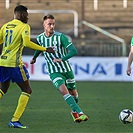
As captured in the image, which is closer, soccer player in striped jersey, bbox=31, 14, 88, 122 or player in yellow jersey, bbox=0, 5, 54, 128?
player in yellow jersey, bbox=0, 5, 54, 128

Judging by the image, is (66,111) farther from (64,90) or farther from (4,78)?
(4,78)

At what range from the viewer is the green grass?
8391 mm

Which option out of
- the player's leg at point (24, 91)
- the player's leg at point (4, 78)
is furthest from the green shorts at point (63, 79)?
the player's leg at point (4, 78)

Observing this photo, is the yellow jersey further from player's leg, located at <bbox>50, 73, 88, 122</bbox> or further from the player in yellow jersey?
player's leg, located at <bbox>50, 73, 88, 122</bbox>

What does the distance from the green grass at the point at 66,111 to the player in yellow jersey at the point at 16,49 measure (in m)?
0.62

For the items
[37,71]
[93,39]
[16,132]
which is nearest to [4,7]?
[93,39]

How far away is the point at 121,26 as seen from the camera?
26.7 meters

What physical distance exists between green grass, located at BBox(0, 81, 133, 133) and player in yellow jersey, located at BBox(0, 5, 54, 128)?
62 cm

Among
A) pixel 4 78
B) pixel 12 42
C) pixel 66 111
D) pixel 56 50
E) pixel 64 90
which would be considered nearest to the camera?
pixel 12 42

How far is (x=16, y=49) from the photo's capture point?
8.49 m

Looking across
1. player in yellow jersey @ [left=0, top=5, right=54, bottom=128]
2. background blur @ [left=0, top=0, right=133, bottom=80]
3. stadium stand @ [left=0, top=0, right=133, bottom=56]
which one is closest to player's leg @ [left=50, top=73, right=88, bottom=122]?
player in yellow jersey @ [left=0, top=5, right=54, bottom=128]

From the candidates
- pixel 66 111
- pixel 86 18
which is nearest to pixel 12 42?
pixel 66 111

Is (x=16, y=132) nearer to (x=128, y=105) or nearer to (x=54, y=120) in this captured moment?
(x=54, y=120)

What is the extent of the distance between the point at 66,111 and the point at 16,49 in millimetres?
2827
